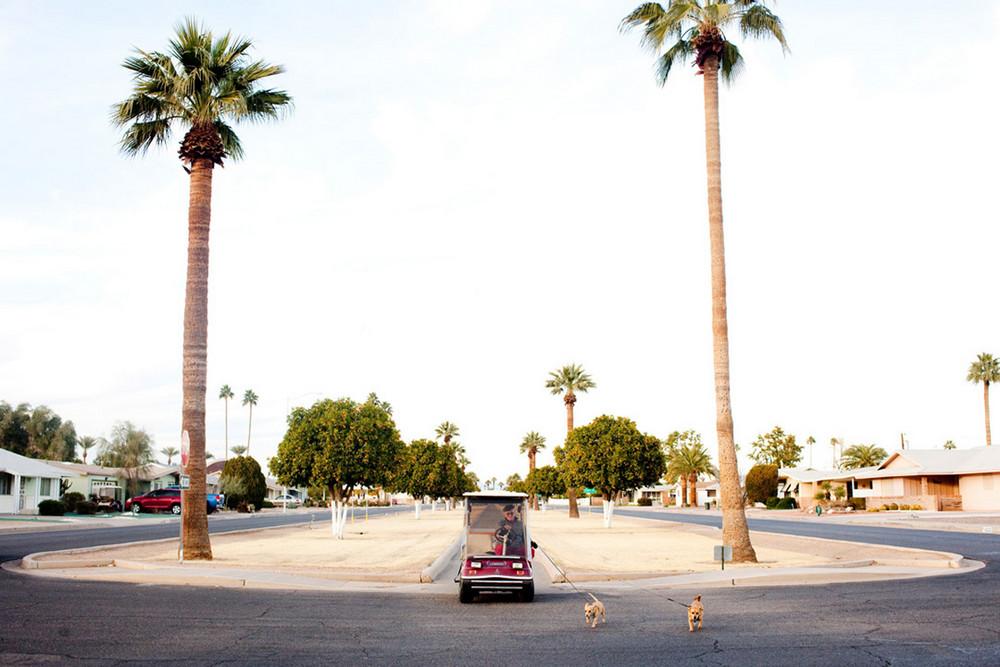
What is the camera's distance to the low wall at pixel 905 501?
8159 centimetres

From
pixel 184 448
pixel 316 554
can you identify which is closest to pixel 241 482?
pixel 316 554

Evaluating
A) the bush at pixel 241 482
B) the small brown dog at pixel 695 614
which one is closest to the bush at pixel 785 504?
the bush at pixel 241 482

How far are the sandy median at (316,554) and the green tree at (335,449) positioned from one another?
100 inches

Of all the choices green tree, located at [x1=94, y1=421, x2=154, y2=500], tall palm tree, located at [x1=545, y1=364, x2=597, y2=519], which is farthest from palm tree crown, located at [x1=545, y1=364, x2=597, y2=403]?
green tree, located at [x1=94, y1=421, x2=154, y2=500]

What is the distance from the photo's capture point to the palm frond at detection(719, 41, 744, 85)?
1194 inches

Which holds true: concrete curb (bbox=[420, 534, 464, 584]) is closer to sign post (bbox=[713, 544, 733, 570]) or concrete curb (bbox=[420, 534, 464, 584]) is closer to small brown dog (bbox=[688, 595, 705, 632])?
sign post (bbox=[713, 544, 733, 570])

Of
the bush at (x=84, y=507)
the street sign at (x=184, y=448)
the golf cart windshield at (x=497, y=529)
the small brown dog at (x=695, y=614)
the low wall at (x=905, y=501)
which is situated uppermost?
the street sign at (x=184, y=448)

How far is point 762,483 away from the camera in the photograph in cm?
10950

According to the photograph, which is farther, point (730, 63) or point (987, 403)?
point (987, 403)

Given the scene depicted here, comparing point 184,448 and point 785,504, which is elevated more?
point 184,448

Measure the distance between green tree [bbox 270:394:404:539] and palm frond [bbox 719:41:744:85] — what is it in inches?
841

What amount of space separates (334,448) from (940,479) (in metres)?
64.0

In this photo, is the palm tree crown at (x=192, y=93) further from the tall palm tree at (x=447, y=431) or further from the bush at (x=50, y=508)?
the tall palm tree at (x=447, y=431)

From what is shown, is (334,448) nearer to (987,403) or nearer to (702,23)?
(702,23)
